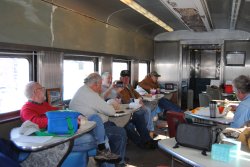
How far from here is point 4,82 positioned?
3.67 metres

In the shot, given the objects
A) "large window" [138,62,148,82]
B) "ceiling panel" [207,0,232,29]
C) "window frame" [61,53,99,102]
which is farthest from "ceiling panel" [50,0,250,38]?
"large window" [138,62,148,82]

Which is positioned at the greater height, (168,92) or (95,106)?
(95,106)

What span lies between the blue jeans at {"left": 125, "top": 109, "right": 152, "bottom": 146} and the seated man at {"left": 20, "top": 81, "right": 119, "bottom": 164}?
1678 mm

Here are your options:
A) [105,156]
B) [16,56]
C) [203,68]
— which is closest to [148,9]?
[16,56]

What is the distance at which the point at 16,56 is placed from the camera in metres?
3.74

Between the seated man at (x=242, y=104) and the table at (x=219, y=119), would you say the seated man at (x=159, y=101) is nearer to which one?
the table at (x=219, y=119)

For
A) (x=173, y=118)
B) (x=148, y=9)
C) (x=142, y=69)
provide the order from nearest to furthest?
(x=173, y=118) → (x=148, y=9) → (x=142, y=69)

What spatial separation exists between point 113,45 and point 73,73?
4.97 feet

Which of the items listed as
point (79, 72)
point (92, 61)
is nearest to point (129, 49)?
point (92, 61)

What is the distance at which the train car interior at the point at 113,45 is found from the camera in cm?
367

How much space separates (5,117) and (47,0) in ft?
5.47

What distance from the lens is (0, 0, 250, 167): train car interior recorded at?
12.0 ft

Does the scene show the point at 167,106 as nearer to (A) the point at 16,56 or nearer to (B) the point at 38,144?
(A) the point at 16,56

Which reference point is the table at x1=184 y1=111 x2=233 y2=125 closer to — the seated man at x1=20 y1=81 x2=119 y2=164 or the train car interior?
the train car interior
